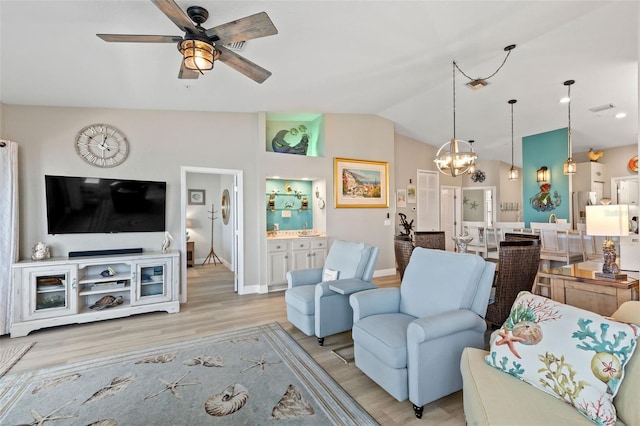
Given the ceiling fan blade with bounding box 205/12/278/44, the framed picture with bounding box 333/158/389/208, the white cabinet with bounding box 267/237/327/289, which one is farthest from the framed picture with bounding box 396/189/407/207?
the ceiling fan blade with bounding box 205/12/278/44

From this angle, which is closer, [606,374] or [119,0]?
[606,374]

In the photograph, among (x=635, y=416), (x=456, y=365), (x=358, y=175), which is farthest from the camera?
(x=358, y=175)

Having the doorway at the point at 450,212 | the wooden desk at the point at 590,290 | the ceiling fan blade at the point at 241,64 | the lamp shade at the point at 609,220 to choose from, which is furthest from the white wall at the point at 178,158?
the lamp shade at the point at 609,220

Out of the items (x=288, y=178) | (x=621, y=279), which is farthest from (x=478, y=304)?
(x=288, y=178)

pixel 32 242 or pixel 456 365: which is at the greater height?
pixel 32 242

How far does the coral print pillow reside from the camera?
1.25 metres

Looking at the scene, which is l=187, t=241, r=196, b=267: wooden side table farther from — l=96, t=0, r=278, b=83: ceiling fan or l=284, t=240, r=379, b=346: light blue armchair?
l=96, t=0, r=278, b=83: ceiling fan

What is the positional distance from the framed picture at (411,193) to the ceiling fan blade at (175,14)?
609 cm

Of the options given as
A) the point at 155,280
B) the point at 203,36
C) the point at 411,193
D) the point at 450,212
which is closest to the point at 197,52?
Answer: the point at 203,36

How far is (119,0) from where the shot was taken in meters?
2.19

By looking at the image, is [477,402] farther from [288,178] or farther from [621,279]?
[288,178]

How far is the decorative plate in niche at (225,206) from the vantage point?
7018 millimetres

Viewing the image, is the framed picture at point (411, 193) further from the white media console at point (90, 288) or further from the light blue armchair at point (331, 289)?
the white media console at point (90, 288)

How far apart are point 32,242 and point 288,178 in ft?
11.7
